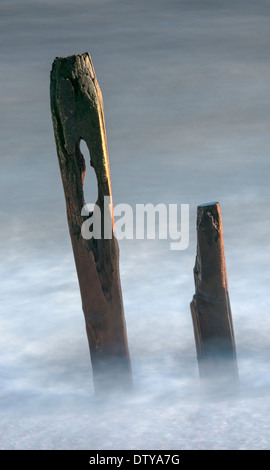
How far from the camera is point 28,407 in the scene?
18.4ft

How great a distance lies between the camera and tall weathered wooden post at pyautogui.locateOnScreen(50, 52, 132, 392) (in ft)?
16.2

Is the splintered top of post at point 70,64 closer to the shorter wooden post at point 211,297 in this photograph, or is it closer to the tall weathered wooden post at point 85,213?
the tall weathered wooden post at point 85,213

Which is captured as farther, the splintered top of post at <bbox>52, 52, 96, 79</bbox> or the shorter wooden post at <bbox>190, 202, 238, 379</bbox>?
the shorter wooden post at <bbox>190, 202, 238, 379</bbox>

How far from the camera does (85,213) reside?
508cm

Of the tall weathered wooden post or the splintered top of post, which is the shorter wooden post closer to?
the tall weathered wooden post

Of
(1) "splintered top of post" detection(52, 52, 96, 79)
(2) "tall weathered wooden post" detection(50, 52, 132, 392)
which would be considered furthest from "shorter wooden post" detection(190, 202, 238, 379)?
(1) "splintered top of post" detection(52, 52, 96, 79)

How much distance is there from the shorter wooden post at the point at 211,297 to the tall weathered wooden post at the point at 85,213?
0.48m

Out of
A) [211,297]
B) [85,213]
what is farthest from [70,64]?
[211,297]

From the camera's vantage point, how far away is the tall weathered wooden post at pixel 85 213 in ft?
16.2

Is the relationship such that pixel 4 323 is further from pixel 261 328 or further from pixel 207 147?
pixel 207 147

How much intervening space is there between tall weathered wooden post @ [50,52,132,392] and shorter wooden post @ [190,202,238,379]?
19.1 inches

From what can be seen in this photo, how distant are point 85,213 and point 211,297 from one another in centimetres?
93

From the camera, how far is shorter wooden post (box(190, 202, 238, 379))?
17.0ft

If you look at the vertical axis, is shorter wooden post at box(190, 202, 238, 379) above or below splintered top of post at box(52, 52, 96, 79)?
below
